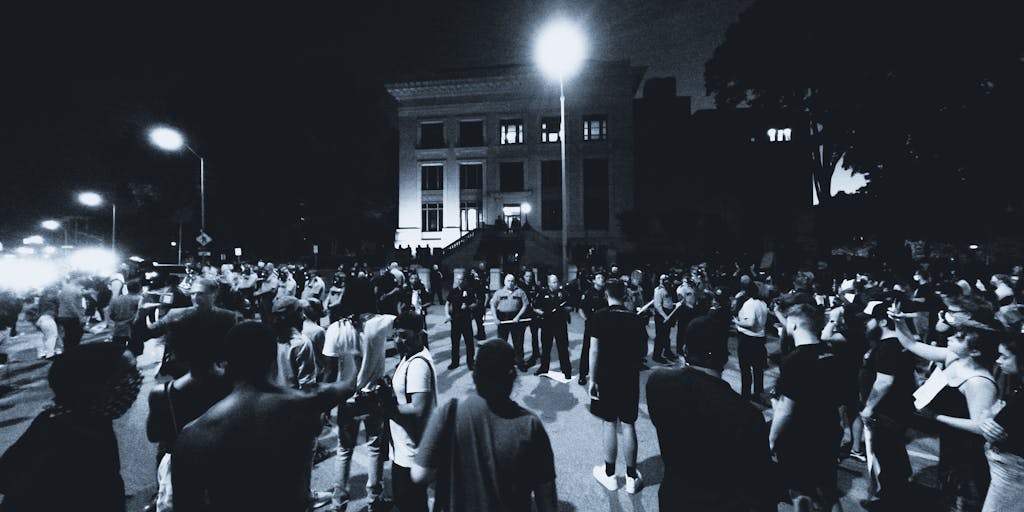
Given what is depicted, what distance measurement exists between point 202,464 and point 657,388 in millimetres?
2332

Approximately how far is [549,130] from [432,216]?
487 inches

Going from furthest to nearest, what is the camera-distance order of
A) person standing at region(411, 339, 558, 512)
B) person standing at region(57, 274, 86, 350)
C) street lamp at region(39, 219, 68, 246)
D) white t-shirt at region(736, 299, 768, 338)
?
1. street lamp at region(39, 219, 68, 246)
2. person standing at region(57, 274, 86, 350)
3. white t-shirt at region(736, 299, 768, 338)
4. person standing at region(411, 339, 558, 512)

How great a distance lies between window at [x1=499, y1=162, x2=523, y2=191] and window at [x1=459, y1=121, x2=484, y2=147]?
313 centimetres

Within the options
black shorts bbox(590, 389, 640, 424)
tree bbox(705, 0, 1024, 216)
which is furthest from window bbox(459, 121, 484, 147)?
black shorts bbox(590, 389, 640, 424)

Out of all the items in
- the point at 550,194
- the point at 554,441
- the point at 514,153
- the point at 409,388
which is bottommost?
the point at 554,441

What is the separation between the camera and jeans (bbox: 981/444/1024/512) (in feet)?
9.25

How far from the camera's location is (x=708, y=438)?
2.33m

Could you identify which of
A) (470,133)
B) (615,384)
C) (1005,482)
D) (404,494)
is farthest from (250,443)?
(470,133)

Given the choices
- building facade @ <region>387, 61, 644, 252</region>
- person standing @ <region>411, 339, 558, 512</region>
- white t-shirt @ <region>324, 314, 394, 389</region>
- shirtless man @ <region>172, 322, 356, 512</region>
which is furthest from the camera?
building facade @ <region>387, 61, 644, 252</region>

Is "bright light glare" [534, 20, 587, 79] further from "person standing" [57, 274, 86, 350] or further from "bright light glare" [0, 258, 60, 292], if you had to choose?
"bright light glare" [0, 258, 60, 292]

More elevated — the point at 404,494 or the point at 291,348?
the point at 291,348

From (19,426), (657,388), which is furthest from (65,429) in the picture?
(19,426)

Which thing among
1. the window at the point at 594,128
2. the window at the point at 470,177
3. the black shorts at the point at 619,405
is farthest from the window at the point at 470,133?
the black shorts at the point at 619,405

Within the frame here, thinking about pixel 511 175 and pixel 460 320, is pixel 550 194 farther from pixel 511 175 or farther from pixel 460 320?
pixel 460 320
